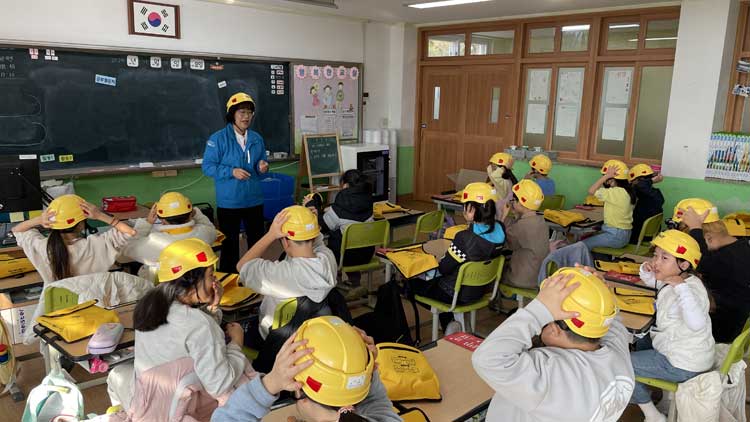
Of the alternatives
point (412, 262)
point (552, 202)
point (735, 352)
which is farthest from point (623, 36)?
point (735, 352)

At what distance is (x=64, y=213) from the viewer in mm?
2984

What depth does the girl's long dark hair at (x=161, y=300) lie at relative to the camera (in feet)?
6.75

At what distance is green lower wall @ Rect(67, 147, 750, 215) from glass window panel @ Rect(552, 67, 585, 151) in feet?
2.19

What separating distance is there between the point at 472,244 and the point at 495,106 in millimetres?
4830

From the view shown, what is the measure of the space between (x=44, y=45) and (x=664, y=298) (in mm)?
5525

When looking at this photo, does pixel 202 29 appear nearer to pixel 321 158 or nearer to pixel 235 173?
pixel 321 158

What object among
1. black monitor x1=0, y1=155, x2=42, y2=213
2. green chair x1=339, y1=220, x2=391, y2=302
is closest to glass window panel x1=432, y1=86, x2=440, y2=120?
green chair x1=339, y1=220, x2=391, y2=302

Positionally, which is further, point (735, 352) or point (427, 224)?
point (427, 224)

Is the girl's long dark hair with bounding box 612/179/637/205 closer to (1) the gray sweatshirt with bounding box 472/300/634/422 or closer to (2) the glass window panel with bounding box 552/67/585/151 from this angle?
(2) the glass window panel with bounding box 552/67/585/151

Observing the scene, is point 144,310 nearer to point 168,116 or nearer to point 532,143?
point 168,116

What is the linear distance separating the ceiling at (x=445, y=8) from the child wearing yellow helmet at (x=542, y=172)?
1819 mm

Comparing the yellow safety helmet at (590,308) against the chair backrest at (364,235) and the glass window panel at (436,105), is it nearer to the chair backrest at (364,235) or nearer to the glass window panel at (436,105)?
the chair backrest at (364,235)

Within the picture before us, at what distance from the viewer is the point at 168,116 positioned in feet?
20.4

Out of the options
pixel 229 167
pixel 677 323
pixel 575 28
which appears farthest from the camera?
pixel 575 28
